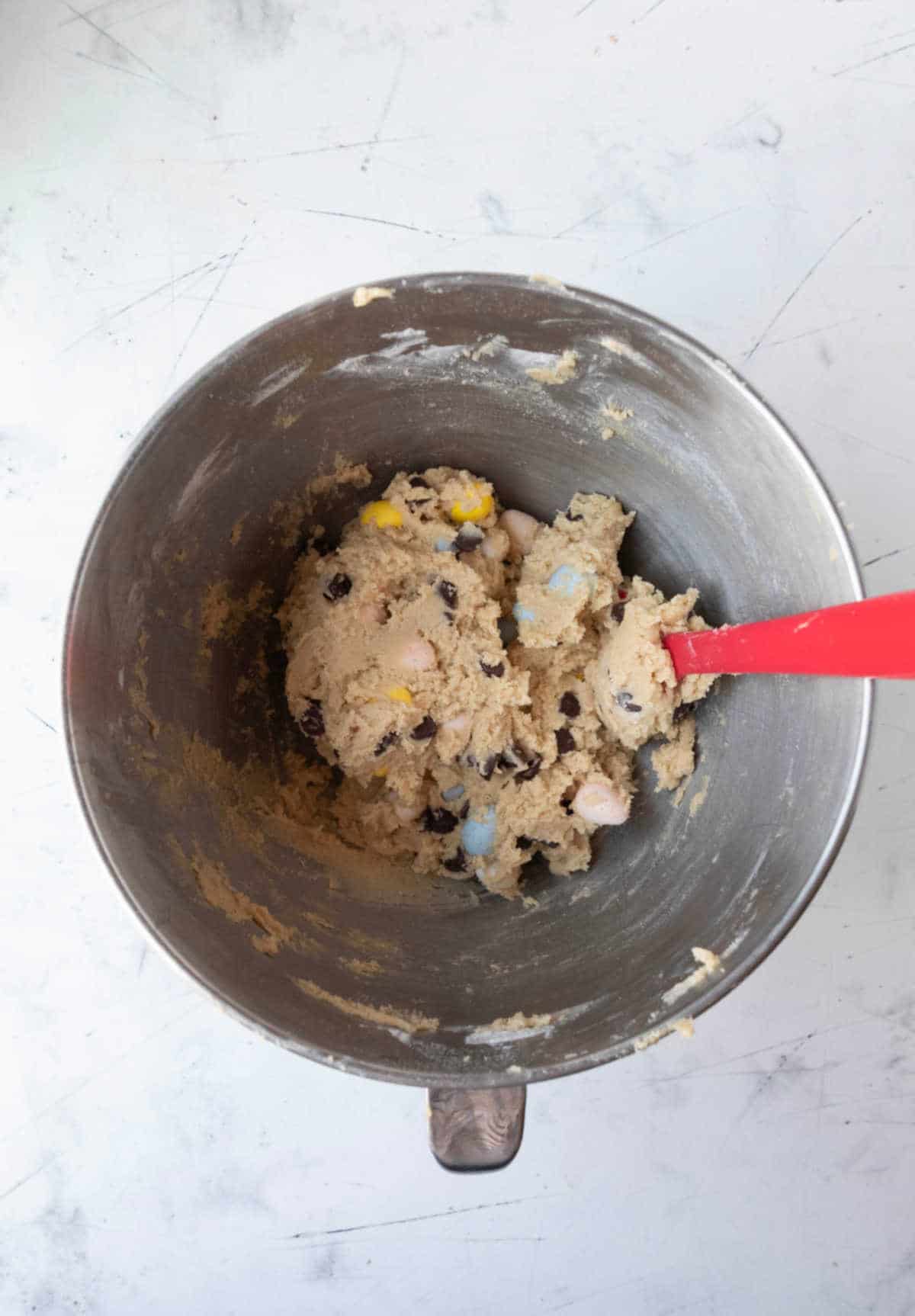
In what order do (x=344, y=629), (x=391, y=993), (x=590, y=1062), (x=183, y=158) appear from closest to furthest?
1. (x=590, y=1062)
2. (x=391, y=993)
3. (x=344, y=629)
4. (x=183, y=158)

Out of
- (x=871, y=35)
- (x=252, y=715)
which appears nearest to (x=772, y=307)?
(x=871, y=35)

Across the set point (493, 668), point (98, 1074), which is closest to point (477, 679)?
point (493, 668)

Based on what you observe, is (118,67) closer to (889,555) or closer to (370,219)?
(370,219)

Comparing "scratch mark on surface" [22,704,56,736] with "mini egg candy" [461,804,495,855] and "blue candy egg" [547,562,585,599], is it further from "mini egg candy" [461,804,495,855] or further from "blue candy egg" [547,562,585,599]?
"blue candy egg" [547,562,585,599]

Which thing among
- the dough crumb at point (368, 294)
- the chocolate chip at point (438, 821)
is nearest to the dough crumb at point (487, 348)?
the dough crumb at point (368, 294)

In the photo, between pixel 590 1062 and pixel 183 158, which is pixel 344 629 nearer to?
pixel 590 1062

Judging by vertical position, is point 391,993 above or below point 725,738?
below

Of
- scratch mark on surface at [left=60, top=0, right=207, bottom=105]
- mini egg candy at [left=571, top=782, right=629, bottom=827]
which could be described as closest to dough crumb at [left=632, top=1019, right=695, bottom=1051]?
mini egg candy at [left=571, top=782, right=629, bottom=827]
